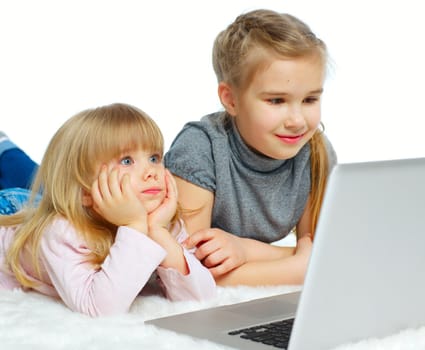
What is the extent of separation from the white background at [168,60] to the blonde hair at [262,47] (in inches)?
45.4

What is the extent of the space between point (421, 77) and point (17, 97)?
138cm

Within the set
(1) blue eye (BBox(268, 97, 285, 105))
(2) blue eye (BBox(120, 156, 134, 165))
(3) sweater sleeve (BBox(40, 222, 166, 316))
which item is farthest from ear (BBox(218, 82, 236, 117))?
(3) sweater sleeve (BBox(40, 222, 166, 316))

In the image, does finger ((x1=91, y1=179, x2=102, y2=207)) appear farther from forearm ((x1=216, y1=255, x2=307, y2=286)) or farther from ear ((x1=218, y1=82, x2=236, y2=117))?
ear ((x1=218, y1=82, x2=236, y2=117))

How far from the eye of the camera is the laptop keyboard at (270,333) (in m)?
1.16

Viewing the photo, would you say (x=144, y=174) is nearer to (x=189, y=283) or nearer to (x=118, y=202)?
(x=118, y=202)

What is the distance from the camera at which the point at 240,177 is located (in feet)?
6.05

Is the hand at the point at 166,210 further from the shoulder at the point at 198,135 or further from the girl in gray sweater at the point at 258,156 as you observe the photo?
the shoulder at the point at 198,135

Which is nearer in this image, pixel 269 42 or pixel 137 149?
pixel 137 149

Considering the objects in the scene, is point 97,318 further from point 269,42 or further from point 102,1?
point 102,1

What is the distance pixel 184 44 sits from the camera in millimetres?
3064

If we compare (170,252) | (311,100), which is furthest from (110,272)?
(311,100)

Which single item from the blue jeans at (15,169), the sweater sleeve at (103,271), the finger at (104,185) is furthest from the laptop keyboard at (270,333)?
the blue jeans at (15,169)

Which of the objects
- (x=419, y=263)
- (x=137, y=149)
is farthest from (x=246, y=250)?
(x=419, y=263)

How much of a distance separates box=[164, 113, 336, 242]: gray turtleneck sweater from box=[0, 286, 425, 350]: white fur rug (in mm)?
323
